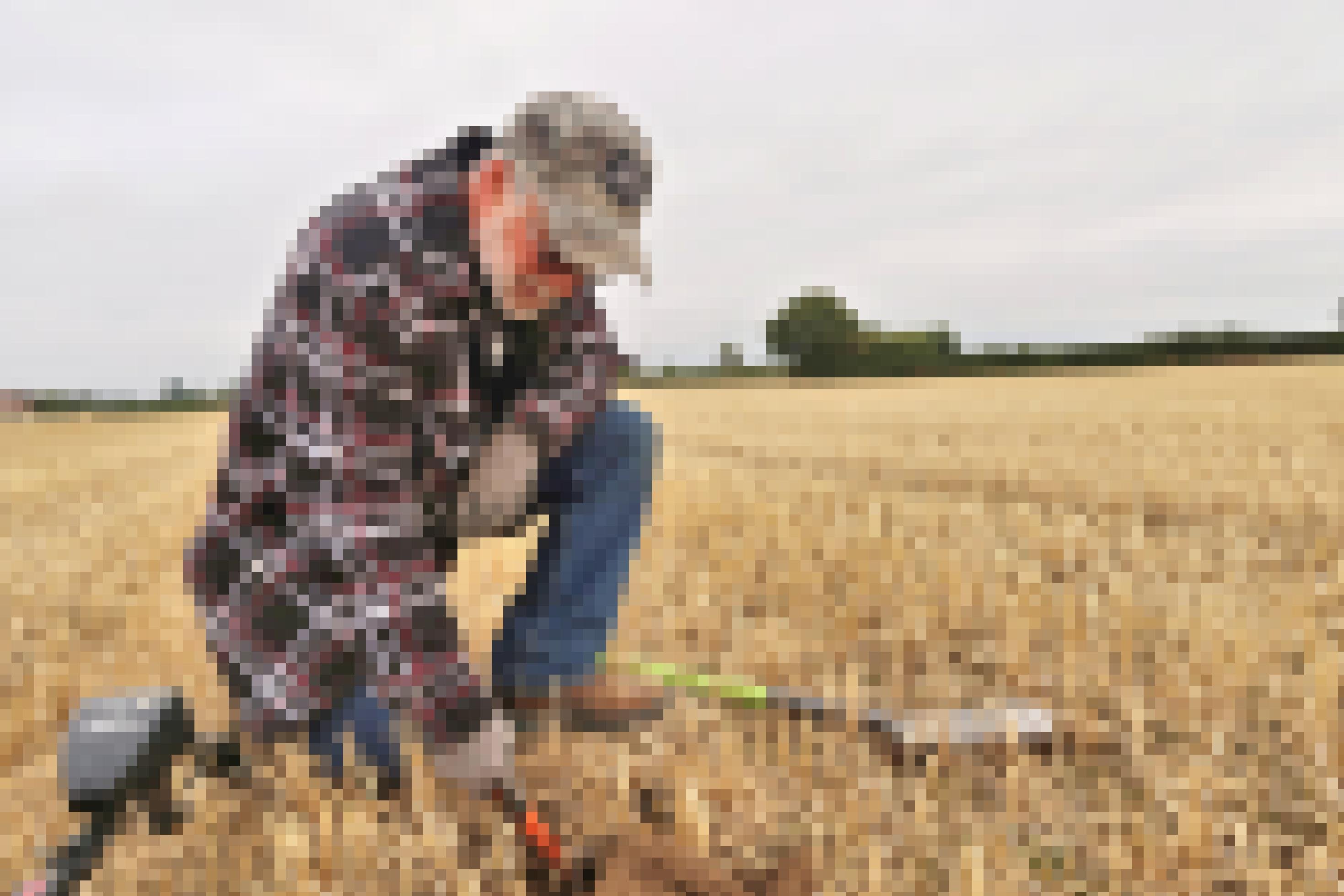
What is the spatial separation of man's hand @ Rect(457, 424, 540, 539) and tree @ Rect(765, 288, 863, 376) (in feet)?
112

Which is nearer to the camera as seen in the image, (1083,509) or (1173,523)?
(1173,523)

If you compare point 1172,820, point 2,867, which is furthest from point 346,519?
point 1172,820

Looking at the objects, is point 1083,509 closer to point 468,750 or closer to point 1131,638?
point 1131,638

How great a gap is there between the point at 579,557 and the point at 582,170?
3.91 ft

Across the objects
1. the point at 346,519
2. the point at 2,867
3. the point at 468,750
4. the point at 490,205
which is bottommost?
the point at 2,867

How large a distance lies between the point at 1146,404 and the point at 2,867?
14.0 meters

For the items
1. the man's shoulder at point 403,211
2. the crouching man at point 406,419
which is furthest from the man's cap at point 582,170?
the man's shoulder at point 403,211

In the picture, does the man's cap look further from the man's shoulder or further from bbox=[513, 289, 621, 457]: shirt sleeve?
bbox=[513, 289, 621, 457]: shirt sleeve

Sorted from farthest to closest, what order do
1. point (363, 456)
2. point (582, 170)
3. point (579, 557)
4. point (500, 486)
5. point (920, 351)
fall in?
1. point (920, 351)
2. point (579, 557)
3. point (500, 486)
4. point (363, 456)
5. point (582, 170)

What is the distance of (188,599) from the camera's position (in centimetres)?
253

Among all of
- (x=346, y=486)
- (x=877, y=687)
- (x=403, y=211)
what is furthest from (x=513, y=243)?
(x=877, y=687)

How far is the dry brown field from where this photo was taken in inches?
70.2

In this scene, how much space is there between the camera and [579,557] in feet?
8.43

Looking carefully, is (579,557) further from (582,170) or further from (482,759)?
(582,170)
